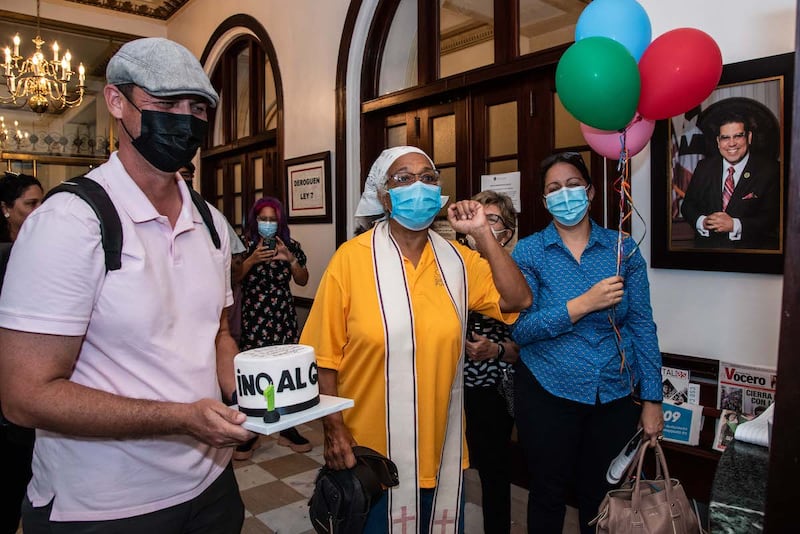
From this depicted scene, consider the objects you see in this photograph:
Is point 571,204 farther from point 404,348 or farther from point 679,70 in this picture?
point 404,348

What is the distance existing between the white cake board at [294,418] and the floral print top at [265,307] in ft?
7.37

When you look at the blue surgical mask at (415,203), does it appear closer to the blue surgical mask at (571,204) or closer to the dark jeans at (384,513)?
the blue surgical mask at (571,204)

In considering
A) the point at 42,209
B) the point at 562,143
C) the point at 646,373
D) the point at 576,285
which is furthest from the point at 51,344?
the point at 562,143

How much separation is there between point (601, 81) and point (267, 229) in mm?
2249

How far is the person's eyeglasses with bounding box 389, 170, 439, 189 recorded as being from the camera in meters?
1.62

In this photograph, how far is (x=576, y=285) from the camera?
1902 mm

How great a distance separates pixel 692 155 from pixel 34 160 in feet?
23.1

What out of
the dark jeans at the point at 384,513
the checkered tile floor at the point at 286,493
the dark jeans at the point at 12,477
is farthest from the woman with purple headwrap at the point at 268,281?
the dark jeans at the point at 384,513

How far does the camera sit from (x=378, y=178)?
168cm

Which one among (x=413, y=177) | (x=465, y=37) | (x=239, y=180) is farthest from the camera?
(x=239, y=180)

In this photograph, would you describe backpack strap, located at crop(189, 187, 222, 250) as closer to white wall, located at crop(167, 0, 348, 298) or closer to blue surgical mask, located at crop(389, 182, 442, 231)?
blue surgical mask, located at crop(389, 182, 442, 231)

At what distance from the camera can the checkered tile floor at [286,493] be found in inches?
101

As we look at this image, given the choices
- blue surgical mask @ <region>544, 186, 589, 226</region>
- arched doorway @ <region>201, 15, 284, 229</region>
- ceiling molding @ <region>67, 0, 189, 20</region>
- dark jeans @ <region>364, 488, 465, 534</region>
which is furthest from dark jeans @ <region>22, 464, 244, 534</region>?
ceiling molding @ <region>67, 0, 189, 20</region>

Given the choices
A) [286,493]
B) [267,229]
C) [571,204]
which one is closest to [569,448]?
[571,204]
